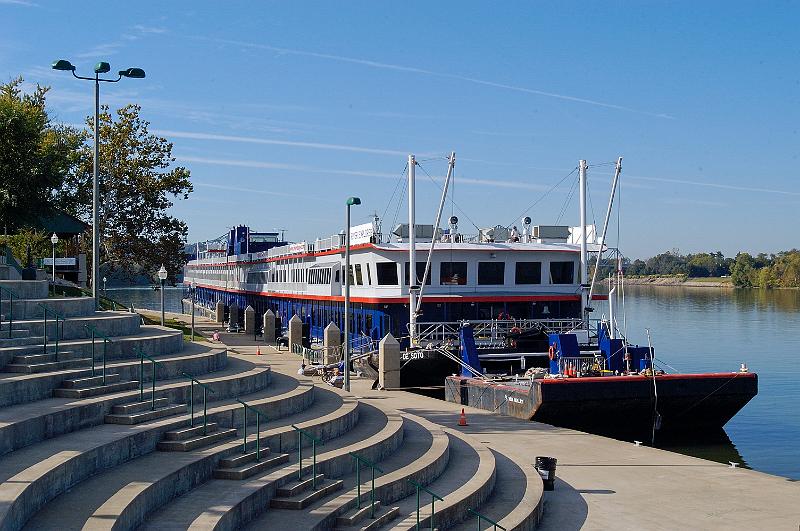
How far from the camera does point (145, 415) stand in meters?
14.7

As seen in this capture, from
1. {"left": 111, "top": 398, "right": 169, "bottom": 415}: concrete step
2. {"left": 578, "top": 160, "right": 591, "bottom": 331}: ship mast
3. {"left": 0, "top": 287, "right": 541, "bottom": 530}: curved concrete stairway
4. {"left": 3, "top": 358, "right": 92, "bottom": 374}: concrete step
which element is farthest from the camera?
{"left": 578, "top": 160, "right": 591, "bottom": 331}: ship mast

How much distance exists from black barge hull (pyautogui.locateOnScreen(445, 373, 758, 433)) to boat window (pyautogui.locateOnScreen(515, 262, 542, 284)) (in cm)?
1239

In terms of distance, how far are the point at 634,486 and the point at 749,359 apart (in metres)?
41.2

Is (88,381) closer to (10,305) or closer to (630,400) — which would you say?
(10,305)

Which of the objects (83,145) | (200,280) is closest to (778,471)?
(83,145)

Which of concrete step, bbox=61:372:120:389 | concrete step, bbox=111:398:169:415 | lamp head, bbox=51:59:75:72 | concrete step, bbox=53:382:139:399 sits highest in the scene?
lamp head, bbox=51:59:75:72

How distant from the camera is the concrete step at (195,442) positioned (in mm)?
14047

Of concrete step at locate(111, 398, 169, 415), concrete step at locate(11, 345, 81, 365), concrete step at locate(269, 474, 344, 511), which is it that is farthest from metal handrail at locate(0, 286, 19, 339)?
concrete step at locate(269, 474, 344, 511)

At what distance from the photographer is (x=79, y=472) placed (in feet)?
39.5

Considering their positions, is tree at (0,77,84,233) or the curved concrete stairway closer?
the curved concrete stairway

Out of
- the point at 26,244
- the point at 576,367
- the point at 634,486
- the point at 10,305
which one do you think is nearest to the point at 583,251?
the point at 576,367

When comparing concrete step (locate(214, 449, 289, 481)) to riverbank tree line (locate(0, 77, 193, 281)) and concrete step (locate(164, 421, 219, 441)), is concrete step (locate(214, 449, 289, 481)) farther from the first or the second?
riverbank tree line (locate(0, 77, 193, 281))

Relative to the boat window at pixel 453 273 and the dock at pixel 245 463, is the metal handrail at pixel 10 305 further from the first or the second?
the boat window at pixel 453 273

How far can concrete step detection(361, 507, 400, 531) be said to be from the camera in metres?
13.5
